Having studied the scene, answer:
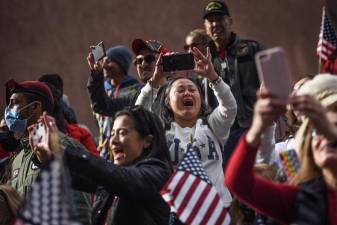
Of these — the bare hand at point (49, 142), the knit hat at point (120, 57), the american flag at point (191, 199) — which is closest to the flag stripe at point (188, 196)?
the american flag at point (191, 199)

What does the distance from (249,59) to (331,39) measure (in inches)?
24.5

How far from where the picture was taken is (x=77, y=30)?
42.3 feet

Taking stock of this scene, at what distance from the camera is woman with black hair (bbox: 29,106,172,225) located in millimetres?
4934

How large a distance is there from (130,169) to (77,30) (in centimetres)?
802

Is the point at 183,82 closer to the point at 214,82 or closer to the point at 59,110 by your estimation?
the point at 214,82

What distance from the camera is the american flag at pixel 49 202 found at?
3.76 meters

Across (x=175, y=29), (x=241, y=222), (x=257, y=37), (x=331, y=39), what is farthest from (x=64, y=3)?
(x=241, y=222)

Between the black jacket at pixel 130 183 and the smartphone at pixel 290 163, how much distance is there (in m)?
0.92

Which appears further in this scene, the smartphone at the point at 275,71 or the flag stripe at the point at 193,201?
the flag stripe at the point at 193,201

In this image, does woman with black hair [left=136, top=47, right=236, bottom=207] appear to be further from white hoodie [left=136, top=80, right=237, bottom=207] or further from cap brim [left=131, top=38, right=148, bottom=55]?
cap brim [left=131, top=38, right=148, bottom=55]

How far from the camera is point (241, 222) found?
17.1 feet

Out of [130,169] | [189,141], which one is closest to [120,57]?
[189,141]

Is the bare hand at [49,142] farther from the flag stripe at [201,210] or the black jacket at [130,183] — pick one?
the flag stripe at [201,210]

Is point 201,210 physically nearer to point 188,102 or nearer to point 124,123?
point 124,123
